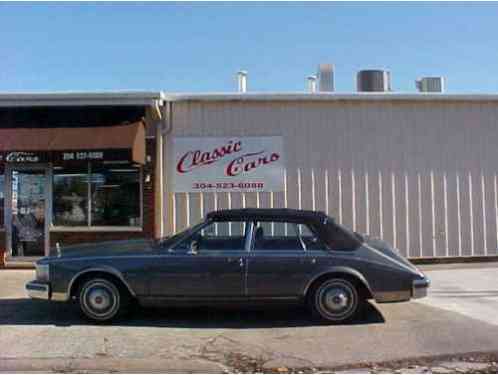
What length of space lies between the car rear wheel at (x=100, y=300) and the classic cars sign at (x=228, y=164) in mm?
5542

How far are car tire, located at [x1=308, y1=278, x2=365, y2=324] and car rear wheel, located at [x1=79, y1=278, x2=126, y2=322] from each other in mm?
2579

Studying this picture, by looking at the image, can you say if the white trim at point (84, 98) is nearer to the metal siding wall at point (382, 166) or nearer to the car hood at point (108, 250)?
the metal siding wall at point (382, 166)

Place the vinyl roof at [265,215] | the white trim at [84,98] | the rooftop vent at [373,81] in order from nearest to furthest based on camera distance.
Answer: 1. the vinyl roof at [265,215]
2. the white trim at [84,98]
3. the rooftop vent at [373,81]

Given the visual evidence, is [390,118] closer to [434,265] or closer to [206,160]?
[434,265]

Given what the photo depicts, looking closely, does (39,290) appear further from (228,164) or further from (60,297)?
(228,164)

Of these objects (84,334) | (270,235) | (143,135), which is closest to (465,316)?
(270,235)

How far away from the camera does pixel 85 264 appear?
7805 millimetres

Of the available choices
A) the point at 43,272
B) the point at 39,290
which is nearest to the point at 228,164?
the point at 43,272

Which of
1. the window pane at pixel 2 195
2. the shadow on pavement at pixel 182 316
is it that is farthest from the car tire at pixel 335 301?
the window pane at pixel 2 195

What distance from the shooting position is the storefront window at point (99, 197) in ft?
43.3

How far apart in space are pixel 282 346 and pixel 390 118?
315 inches

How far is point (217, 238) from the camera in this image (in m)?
8.04

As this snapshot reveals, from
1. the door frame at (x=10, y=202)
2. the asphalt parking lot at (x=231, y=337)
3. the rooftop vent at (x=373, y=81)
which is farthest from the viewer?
the rooftop vent at (x=373, y=81)

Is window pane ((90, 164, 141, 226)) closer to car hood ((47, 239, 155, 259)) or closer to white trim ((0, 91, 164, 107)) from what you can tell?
white trim ((0, 91, 164, 107))
